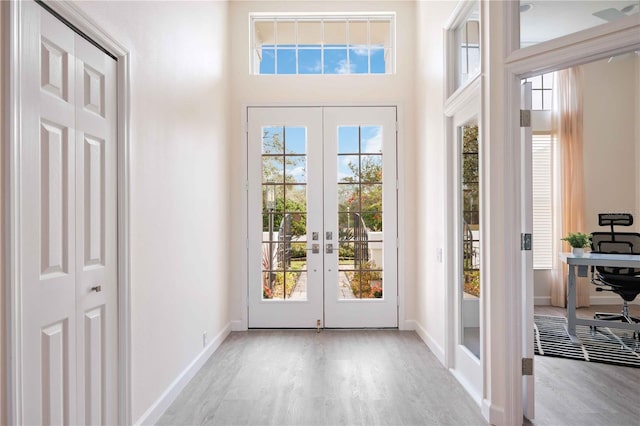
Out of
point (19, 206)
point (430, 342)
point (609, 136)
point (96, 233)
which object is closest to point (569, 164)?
point (609, 136)

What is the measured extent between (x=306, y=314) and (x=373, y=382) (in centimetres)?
148

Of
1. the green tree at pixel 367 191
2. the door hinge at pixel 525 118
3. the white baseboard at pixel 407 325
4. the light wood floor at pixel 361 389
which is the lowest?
the light wood floor at pixel 361 389

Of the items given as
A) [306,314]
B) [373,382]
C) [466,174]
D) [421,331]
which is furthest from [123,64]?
[421,331]

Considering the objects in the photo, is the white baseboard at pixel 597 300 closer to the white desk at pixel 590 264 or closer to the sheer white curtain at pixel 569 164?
the sheer white curtain at pixel 569 164

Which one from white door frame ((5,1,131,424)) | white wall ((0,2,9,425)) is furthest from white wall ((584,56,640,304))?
white wall ((0,2,9,425))

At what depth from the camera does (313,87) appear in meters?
4.43

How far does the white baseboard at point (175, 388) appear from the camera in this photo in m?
2.38

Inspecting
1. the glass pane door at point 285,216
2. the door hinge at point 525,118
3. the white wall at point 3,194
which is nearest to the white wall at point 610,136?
the glass pane door at point 285,216

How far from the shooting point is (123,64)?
2.16 m

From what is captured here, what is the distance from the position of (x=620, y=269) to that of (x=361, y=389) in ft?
11.2

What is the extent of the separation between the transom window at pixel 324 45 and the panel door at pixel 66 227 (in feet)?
8.61

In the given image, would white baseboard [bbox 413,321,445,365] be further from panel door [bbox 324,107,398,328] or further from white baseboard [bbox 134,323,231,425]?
white baseboard [bbox 134,323,231,425]

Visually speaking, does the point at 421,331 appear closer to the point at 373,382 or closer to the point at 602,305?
the point at 373,382

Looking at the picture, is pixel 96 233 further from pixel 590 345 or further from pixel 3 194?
pixel 590 345
